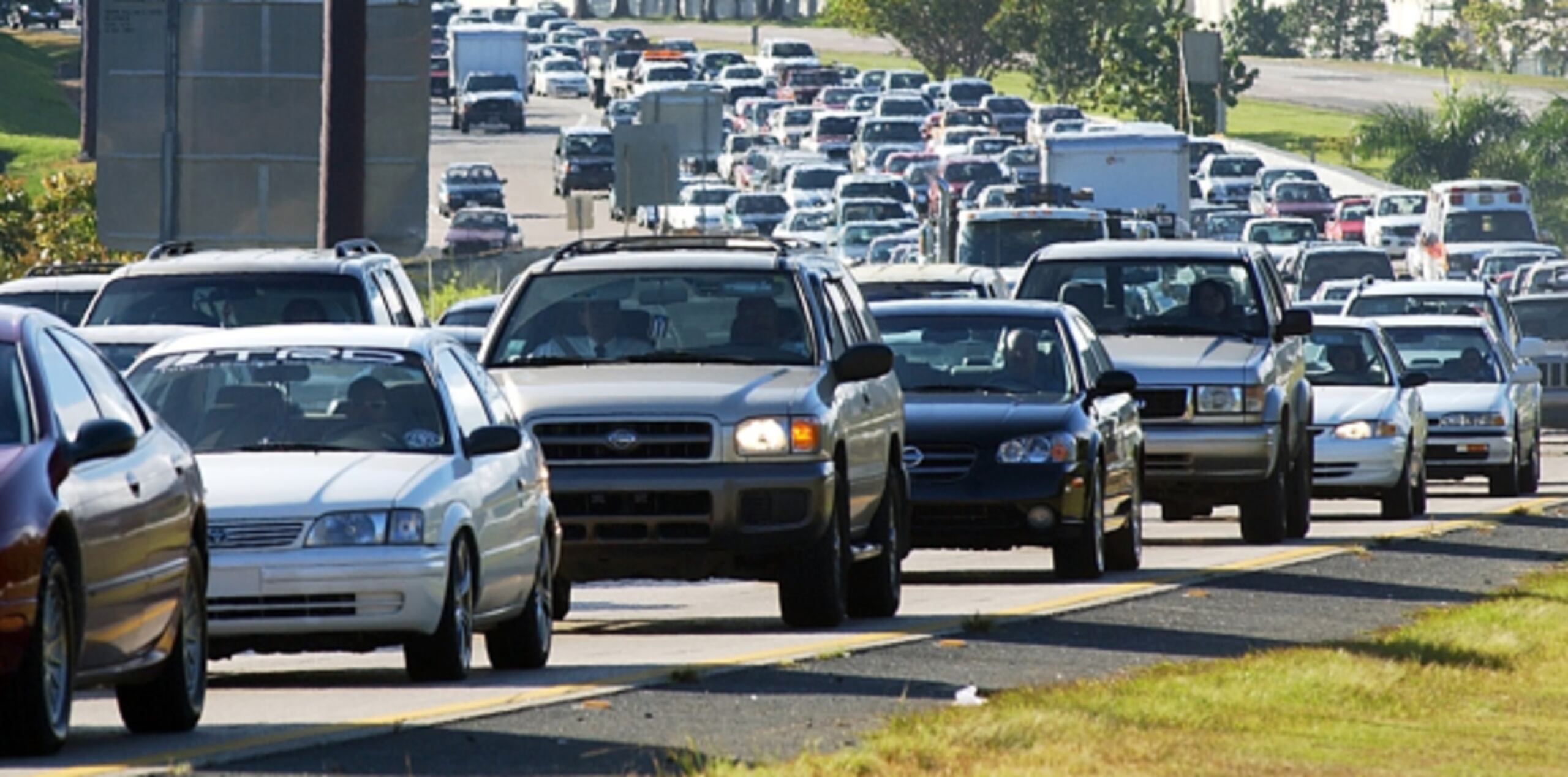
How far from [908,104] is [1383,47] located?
79.9m

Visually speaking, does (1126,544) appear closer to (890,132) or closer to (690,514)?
(690,514)

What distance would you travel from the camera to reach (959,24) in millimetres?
134125

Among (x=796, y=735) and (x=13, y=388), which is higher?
(x=13, y=388)

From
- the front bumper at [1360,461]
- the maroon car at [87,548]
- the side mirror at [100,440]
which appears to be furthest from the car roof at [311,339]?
the front bumper at [1360,461]

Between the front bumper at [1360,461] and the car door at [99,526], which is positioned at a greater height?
the car door at [99,526]

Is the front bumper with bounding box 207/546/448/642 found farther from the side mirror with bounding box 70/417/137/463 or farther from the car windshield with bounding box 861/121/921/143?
the car windshield with bounding box 861/121/921/143

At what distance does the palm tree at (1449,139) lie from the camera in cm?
9512

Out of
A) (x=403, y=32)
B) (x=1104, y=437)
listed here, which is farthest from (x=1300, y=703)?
(x=403, y=32)

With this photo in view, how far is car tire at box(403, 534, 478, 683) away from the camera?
43.5ft

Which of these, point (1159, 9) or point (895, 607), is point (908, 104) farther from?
point (895, 607)

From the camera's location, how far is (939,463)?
1942 centimetres

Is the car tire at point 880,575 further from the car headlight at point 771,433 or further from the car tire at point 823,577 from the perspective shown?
the car headlight at point 771,433

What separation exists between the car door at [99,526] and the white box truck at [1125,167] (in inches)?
1430

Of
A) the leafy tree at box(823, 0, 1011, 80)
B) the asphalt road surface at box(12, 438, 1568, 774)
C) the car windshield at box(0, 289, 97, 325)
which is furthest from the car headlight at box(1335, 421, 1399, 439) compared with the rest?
the leafy tree at box(823, 0, 1011, 80)
